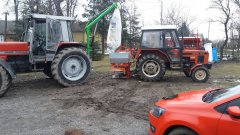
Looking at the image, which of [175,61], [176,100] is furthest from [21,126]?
[175,61]

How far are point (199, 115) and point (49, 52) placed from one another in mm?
7882

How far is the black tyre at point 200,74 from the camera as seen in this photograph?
12430 mm

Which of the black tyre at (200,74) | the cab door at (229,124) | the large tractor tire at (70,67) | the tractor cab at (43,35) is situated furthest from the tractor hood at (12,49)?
the cab door at (229,124)

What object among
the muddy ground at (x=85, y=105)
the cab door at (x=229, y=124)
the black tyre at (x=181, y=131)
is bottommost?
the muddy ground at (x=85, y=105)

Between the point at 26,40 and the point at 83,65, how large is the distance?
2.40 metres

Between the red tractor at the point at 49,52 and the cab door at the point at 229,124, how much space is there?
7.71 metres

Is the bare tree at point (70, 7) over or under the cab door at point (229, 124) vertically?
over

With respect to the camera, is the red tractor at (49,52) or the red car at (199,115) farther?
the red tractor at (49,52)

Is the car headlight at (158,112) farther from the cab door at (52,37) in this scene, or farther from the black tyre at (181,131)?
the cab door at (52,37)

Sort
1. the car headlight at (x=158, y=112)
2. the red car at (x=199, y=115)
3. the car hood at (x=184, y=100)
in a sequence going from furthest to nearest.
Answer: the car headlight at (x=158, y=112), the car hood at (x=184, y=100), the red car at (x=199, y=115)

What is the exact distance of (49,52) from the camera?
11375 mm

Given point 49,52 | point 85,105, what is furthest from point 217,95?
point 49,52

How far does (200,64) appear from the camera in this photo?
12.7 meters

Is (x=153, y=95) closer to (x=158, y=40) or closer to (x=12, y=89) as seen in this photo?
(x=158, y=40)
